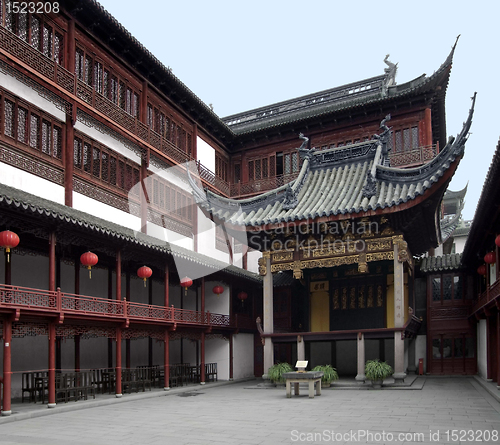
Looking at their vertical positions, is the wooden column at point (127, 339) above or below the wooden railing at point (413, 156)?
below

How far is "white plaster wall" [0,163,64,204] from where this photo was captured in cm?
Answer: 1616

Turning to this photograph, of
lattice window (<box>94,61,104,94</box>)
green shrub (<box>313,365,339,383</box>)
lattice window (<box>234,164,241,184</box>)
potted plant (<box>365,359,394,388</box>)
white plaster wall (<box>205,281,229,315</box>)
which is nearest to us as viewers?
potted plant (<box>365,359,394,388</box>)

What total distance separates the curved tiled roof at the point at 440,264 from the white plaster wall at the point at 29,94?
15.3 meters

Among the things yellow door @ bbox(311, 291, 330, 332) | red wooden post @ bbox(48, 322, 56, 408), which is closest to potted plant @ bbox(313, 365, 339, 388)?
yellow door @ bbox(311, 291, 330, 332)

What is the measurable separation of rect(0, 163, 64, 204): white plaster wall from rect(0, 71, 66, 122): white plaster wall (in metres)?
2.35

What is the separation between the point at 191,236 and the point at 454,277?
39.9 ft

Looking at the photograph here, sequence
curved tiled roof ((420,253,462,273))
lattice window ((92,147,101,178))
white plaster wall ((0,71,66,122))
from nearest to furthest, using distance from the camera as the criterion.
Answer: white plaster wall ((0,71,66,122)), lattice window ((92,147,101,178)), curved tiled roof ((420,253,462,273))

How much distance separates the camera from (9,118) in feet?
54.6

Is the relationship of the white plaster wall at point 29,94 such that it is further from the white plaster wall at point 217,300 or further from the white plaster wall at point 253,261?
the white plaster wall at point 253,261

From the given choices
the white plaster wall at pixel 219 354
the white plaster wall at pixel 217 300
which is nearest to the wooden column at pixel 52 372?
the white plaster wall at pixel 217 300

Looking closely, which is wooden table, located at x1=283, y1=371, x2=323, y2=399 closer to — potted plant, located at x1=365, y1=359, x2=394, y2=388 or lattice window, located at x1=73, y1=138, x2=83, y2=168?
potted plant, located at x1=365, y1=359, x2=394, y2=388

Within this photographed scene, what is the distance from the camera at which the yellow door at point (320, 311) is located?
2216 centimetres

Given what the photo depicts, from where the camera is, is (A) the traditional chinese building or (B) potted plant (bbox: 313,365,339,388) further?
(B) potted plant (bbox: 313,365,339,388)

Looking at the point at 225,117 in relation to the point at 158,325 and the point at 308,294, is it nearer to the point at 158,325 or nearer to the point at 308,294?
the point at 308,294
